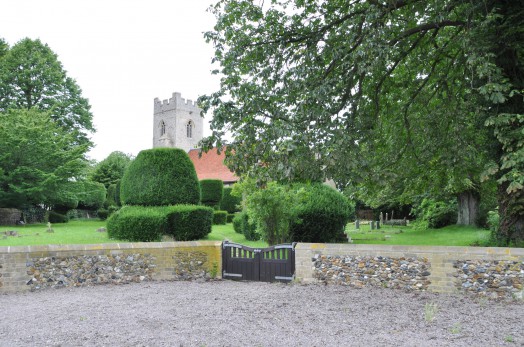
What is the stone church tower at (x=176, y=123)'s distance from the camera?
191 ft

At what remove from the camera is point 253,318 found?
20.7 ft

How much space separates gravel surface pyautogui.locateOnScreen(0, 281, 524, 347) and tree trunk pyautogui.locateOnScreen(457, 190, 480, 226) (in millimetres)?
16553

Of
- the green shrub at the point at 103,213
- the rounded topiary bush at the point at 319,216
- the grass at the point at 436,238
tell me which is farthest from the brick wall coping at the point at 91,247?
the green shrub at the point at 103,213

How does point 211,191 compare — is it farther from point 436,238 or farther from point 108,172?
point 108,172

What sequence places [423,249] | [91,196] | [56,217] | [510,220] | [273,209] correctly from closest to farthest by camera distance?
[423,249] < [510,220] < [273,209] < [56,217] < [91,196]

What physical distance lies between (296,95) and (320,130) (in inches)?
68.3

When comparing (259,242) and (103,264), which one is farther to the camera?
(259,242)

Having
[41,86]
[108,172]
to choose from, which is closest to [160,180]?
[41,86]

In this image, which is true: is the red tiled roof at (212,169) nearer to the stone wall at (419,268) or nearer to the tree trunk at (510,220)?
the tree trunk at (510,220)

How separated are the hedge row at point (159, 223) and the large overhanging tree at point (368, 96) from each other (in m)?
5.55

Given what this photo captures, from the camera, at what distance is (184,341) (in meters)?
5.20

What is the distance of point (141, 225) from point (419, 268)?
29.0 feet

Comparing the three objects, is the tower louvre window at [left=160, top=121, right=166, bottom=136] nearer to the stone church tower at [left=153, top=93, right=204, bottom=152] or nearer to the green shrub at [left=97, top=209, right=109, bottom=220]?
the stone church tower at [left=153, top=93, right=204, bottom=152]

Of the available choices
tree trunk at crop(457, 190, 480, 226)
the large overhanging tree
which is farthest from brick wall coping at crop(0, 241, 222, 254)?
tree trunk at crop(457, 190, 480, 226)
